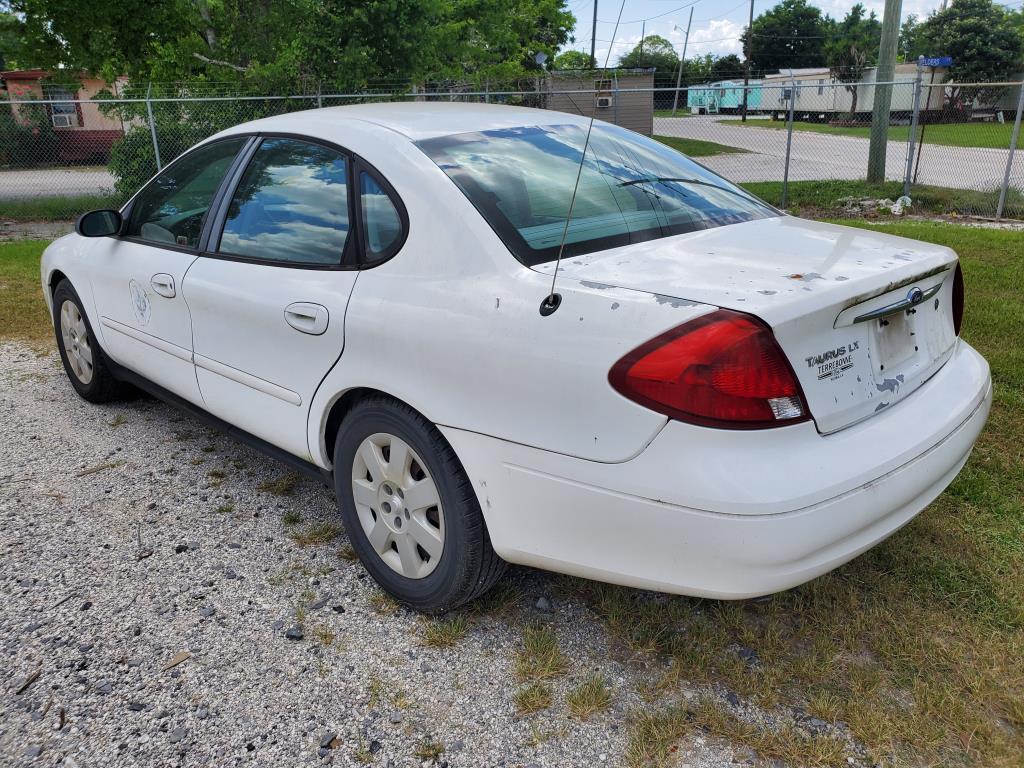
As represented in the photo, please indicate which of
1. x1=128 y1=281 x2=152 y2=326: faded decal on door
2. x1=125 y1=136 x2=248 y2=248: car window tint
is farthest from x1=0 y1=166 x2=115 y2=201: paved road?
x1=128 y1=281 x2=152 y2=326: faded decal on door

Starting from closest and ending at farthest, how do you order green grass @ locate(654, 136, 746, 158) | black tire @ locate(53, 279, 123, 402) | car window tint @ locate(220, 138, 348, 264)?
1. car window tint @ locate(220, 138, 348, 264)
2. black tire @ locate(53, 279, 123, 402)
3. green grass @ locate(654, 136, 746, 158)

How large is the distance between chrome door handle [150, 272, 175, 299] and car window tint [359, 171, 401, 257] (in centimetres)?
122

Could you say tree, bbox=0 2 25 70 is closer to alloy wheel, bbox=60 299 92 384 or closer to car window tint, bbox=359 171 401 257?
alloy wheel, bbox=60 299 92 384

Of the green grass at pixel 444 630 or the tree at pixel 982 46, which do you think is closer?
the green grass at pixel 444 630

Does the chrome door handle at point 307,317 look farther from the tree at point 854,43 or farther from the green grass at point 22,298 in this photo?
the tree at point 854,43

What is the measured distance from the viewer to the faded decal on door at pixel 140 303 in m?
3.74

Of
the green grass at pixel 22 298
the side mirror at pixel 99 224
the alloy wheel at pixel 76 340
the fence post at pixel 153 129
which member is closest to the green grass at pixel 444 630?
the side mirror at pixel 99 224

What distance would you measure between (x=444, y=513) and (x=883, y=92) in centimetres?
1315

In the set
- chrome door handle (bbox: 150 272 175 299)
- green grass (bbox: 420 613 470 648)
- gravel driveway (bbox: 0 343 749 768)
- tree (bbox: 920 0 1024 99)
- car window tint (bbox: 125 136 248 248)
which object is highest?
tree (bbox: 920 0 1024 99)

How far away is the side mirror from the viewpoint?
3941mm

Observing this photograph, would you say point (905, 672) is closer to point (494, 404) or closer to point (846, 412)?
point (846, 412)

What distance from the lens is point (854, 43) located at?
7925 cm

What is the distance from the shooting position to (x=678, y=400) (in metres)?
1.96

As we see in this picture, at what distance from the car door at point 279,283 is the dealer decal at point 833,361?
→ 4.37ft
